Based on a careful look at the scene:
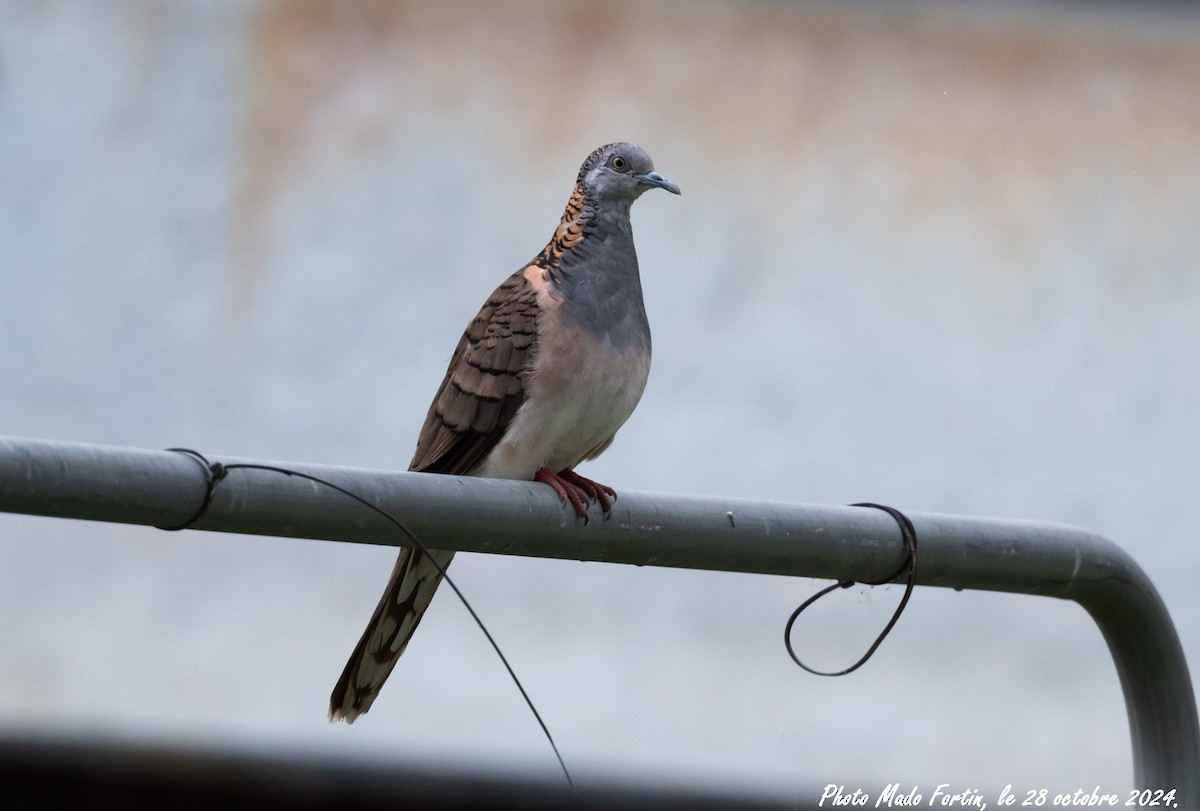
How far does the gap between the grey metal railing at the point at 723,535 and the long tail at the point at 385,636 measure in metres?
0.94

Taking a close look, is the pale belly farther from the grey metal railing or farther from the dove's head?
the grey metal railing

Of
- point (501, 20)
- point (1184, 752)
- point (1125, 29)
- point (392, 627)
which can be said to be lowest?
point (392, 627)

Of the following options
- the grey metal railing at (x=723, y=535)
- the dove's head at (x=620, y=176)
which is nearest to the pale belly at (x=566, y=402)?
the dove's head at (x=620, y=176)

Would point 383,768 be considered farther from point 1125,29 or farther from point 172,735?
point 1125,29

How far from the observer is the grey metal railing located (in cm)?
165

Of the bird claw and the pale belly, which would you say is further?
the pale belly

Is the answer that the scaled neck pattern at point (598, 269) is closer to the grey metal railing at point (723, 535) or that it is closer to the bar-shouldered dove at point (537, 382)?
the bar-shouldered dove at point (537, 382)

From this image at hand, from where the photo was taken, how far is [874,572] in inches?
79.6

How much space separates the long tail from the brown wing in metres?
0.28

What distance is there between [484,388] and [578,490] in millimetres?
558

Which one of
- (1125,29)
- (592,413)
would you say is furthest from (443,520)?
(1125,29)

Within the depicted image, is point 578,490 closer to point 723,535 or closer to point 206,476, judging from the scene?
point 723,535

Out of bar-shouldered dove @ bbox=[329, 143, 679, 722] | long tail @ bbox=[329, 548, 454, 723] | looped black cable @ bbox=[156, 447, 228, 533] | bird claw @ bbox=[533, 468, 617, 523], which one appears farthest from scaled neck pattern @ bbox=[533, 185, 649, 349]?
looped black cable @ bbox=[156, 447, 228, 533]

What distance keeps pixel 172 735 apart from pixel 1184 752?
392 centimetres
